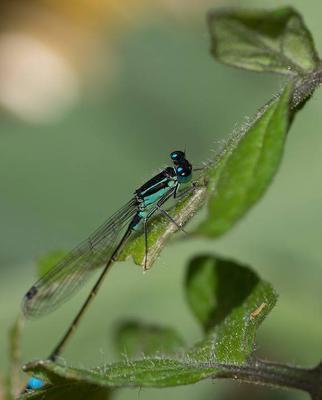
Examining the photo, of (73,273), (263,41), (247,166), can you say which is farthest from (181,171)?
(247,166)

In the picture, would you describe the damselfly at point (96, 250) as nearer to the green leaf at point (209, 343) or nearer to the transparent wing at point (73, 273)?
the transparent wing at point (73, 273)

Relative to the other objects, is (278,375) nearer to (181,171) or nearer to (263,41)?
(263,41)

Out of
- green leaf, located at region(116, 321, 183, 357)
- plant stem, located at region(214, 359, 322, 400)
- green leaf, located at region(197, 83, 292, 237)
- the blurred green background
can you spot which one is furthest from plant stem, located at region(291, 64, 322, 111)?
the blurred green background

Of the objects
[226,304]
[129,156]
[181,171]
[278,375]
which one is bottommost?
[278,375]

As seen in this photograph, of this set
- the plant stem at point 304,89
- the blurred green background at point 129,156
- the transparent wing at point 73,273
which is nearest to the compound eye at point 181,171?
the transparent wing at point 73,273

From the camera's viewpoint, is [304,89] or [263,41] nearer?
[304,89]
